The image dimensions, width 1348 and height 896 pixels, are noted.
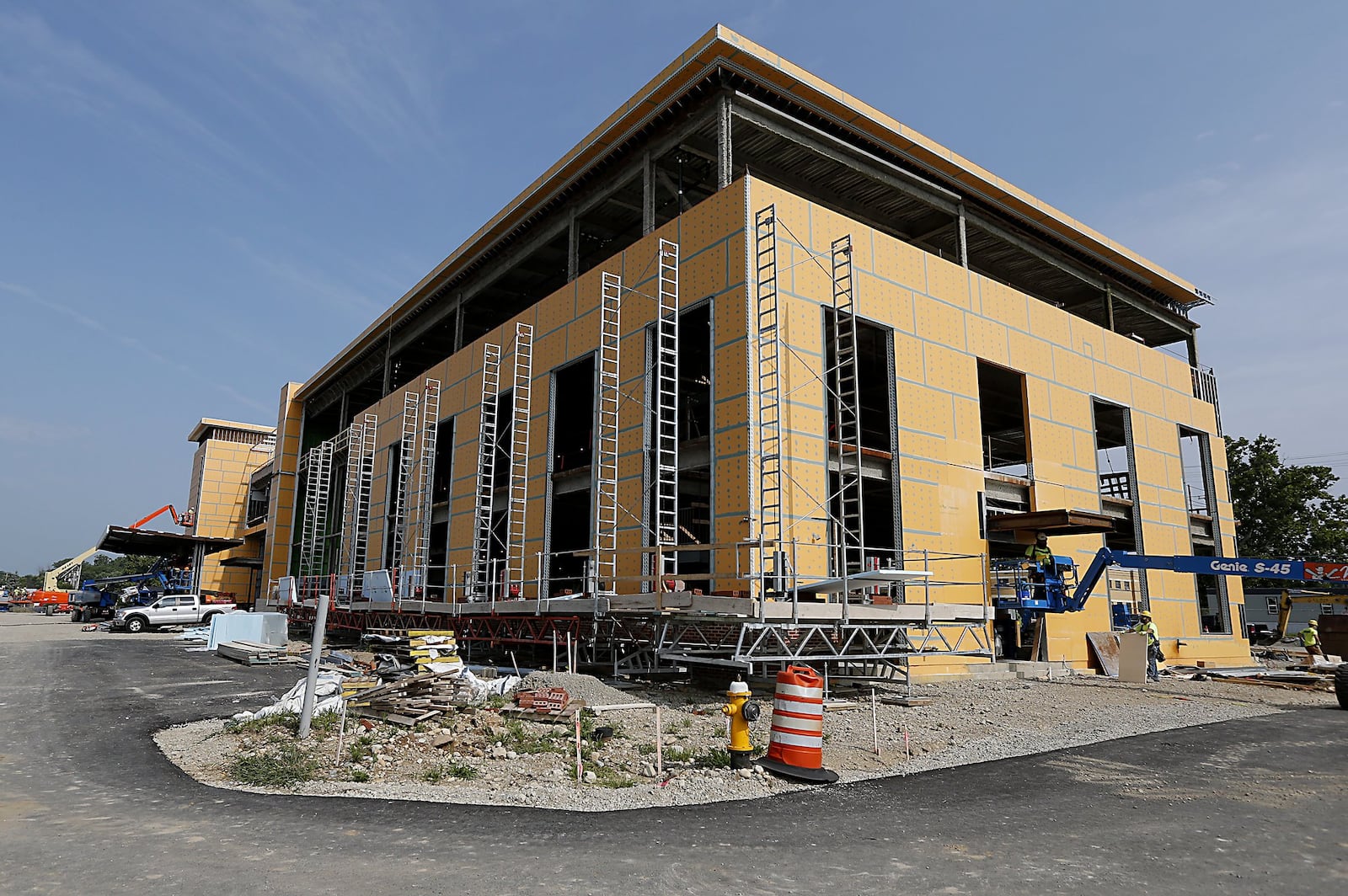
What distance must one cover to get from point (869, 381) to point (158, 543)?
160 feet

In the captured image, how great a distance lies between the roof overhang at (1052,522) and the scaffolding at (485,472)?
15019 millimetres

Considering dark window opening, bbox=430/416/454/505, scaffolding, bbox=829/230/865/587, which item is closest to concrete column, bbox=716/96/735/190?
scaffolding, bbox=829/230/865/587

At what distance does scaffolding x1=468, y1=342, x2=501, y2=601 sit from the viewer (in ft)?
85.7

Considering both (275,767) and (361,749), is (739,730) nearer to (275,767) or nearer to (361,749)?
(361,749)

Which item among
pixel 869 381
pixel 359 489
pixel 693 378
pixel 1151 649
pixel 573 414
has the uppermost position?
pixel 869 381

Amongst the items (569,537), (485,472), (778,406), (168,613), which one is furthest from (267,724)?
(168,613)

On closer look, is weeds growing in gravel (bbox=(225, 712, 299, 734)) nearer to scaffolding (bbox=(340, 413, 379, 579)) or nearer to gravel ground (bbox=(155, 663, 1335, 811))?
gravel ground (bbox=(155, 663, 1335, 811))

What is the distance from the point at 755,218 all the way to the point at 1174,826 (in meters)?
14.9

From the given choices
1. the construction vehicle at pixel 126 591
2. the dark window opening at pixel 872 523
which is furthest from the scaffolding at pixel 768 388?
the construction vehicle at pixel 126 591

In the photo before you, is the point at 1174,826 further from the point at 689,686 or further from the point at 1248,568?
the point at 1248,568

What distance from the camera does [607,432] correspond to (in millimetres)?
22453

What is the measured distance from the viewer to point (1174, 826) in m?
7.36

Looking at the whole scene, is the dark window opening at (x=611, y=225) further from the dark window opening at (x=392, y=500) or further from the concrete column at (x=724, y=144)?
the dark window opening at (x=392, y=500)

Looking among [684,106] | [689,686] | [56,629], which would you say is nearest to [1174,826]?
[689,686]
